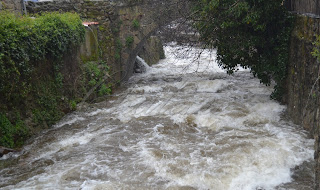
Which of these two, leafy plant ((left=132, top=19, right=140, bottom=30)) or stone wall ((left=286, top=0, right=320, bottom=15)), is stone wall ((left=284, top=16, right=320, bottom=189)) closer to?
stone wall ((left=286, top=0, right=320, bottom=15))

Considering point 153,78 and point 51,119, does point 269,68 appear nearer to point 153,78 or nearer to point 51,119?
point 51,119

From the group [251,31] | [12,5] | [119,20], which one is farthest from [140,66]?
[251,31]

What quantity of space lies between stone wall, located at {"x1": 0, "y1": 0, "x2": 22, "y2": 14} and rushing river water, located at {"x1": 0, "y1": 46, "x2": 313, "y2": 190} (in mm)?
3478

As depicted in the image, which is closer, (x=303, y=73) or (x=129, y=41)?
(x=303, y=73)

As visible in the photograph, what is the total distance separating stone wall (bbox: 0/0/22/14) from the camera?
333 inches

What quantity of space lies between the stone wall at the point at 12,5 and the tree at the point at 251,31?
518 centimetres

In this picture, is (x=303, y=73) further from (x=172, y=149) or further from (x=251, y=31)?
(x=172, y=149)

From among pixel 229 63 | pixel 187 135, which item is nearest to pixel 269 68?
pixel 229 63

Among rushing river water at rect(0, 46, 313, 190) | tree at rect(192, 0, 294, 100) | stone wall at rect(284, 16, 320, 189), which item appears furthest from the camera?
tree at rect(192, 0, 294, 100)

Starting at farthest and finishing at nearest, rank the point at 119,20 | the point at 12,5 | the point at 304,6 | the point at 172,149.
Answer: the point at 119,20
the point at 12,5
the point at 304,6
the point at 172,149

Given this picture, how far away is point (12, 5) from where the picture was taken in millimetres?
A: 9055

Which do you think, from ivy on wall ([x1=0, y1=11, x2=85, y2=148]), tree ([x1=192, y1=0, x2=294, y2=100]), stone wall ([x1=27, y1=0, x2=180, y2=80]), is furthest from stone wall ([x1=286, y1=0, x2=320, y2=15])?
ivy on wall ([x1=0, y1=11, x2=85, y2=148])

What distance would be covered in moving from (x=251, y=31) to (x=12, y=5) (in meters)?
6.74

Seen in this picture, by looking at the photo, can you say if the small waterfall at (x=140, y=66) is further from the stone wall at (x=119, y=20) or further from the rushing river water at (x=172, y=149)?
the rushing river water at (x=172, y=149)
